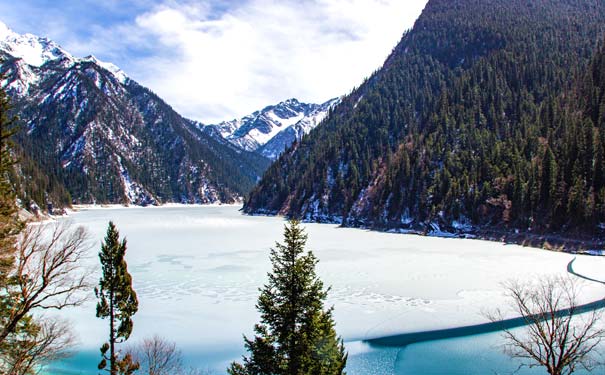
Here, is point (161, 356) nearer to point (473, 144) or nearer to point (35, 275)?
point (35, 275)

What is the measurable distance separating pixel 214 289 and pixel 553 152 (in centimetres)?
7750

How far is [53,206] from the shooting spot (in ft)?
491

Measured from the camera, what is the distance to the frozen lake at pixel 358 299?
21781 mm

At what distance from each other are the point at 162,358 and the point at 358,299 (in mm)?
16502

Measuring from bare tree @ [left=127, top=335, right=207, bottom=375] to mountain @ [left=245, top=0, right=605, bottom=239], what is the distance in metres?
68.0

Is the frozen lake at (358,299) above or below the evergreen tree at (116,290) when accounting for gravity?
below

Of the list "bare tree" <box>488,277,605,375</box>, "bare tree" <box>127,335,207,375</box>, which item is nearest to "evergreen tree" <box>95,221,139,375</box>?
"bare tree" <box>127,335,207,375</box>

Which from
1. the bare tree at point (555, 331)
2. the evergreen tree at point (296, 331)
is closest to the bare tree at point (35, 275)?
the evergreen tree at point (296, 331)

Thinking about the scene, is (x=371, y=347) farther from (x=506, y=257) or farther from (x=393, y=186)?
(x=393, y=186)

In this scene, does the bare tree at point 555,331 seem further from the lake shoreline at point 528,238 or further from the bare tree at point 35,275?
the lake shoreline at point 528,238

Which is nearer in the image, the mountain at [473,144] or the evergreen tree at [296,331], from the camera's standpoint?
the evergreen tree at [296,331]

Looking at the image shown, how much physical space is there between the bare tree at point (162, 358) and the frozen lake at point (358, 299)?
70 cm

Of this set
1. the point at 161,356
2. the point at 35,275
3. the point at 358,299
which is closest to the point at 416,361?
the point at 358,299

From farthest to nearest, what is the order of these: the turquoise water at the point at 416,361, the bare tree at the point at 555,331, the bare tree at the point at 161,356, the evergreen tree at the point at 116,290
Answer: the evergreen tree at the point at 116,290, the turquoise water at the point at 416,361, the bare tree at the point at 161,356, the bare tree at the point at 555,331
